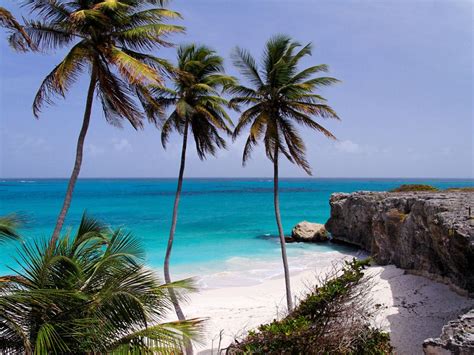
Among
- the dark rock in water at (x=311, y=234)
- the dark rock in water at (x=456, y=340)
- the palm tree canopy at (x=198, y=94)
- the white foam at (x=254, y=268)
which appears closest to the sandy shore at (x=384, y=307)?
the white foam at (x=254, y=268)

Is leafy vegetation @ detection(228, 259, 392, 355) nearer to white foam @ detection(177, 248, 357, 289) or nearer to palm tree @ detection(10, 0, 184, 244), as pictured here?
palm tree @ detection(10, 0, 184, 244)

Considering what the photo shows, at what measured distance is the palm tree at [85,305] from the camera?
499cm

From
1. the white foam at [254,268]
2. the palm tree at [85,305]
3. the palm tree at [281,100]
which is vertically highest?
the palm tree at [281,100]

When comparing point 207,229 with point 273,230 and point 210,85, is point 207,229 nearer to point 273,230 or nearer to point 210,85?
point 273,230

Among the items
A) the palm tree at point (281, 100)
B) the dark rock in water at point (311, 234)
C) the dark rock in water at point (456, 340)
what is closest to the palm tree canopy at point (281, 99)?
the palm tree at point (281, 100)

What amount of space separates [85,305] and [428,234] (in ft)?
40.6

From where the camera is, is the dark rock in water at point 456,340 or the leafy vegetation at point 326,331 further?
the leafy vegetation at point 326,331

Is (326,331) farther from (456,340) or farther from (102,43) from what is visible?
(102,43)

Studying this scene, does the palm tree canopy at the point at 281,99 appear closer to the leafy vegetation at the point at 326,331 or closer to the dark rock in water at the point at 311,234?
the leafy vegetation at the point at 326,331

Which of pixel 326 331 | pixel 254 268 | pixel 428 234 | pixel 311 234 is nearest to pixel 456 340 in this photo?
pixel 326 331

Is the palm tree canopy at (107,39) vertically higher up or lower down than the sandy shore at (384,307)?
higher up

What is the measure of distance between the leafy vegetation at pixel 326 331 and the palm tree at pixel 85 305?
2.23 metres

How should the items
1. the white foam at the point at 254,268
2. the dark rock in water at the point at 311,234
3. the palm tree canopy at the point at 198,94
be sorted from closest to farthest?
the palm tree canopy at the point at 198,94, the white foam at the point at 254,268, the dark rock in water at the point at 311,234

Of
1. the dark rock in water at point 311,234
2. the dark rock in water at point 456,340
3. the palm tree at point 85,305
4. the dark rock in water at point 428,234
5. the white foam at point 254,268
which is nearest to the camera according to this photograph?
the palm tree at point 85,305
